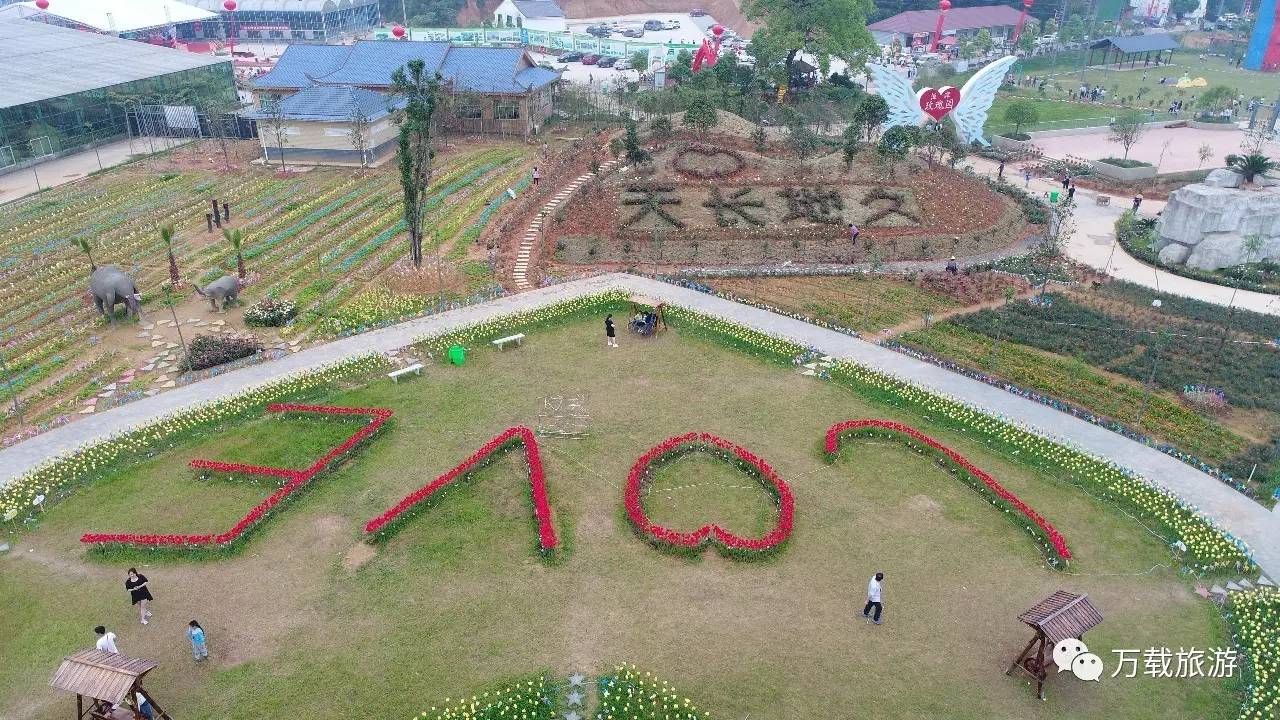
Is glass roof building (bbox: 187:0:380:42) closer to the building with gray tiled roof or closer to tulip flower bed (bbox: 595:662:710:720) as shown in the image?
the building with gray tiled roof

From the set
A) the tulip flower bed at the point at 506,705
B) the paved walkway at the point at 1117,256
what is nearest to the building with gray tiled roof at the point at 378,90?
the paved walkway at the point at 1117,256

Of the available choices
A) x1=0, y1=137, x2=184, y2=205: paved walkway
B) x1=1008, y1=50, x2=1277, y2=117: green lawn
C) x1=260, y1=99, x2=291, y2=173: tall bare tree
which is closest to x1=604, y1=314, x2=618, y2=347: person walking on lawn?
x1=260, y1=99, x2=291, y2=173: tall bare tree

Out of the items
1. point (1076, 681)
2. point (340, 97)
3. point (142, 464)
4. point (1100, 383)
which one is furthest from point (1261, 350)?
point (340, 97)

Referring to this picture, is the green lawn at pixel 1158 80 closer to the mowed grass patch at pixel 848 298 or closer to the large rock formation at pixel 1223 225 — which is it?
the large rock formation at pixel 1223 225

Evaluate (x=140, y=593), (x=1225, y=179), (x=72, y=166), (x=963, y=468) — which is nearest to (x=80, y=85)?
(x=72, y=166)

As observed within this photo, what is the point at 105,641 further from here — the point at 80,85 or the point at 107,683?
the point at 80,85
